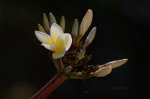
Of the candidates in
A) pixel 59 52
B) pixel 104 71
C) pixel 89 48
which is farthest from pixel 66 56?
pixel 89 48

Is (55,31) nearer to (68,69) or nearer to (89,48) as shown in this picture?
(68,69)

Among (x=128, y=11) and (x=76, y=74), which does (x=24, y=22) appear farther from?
(x=76, y=74)

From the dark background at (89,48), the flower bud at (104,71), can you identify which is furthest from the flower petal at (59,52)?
the dark background at (89,48)

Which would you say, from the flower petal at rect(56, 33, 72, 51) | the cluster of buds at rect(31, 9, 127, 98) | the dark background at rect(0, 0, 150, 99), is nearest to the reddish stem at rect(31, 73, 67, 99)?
the cluster of buds at rect(31, 9, 127, 98)

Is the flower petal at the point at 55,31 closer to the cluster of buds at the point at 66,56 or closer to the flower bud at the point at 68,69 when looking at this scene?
the cluster of buds at the point at 66,56

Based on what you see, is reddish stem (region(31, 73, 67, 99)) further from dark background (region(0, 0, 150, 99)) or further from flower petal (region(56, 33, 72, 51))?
dark background (region(0, 0, 150, 99))
